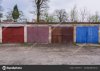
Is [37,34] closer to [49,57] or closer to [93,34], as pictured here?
[93,34]

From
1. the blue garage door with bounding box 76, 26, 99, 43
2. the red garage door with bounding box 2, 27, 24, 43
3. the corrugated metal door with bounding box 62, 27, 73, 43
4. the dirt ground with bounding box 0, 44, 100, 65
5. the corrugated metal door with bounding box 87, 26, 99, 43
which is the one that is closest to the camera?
the dirt ground with bounding box 0, 44, 100, 65

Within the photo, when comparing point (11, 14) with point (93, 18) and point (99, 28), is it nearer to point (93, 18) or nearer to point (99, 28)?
point (93, 18)

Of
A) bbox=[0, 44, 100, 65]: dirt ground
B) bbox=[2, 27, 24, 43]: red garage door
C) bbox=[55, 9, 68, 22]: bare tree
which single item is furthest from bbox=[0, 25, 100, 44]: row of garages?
bbox=[55, 9, 68, 22]: bare tree

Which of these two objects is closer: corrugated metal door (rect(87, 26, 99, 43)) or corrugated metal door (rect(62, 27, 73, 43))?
corrugated metal door (rect(87, 26, 99, 43))

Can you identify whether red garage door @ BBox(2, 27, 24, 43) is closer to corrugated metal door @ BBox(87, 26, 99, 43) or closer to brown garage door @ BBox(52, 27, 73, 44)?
brown garage door @ BBox(52, 27, 73, 44)

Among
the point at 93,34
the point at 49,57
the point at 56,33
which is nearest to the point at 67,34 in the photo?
the point at 56,33

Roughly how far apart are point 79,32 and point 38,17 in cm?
1631

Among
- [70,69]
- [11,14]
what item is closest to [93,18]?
[11,14]

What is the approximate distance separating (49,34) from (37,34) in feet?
4.99

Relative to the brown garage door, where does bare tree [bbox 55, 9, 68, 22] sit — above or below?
above

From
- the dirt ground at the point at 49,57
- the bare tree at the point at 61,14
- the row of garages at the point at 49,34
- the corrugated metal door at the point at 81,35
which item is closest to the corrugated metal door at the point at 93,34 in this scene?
the row of garages at the point at 49,34

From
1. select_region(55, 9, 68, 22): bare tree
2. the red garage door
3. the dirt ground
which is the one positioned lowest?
the dirt ground

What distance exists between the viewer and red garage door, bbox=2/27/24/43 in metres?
26.3

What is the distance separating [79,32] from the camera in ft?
85.5
